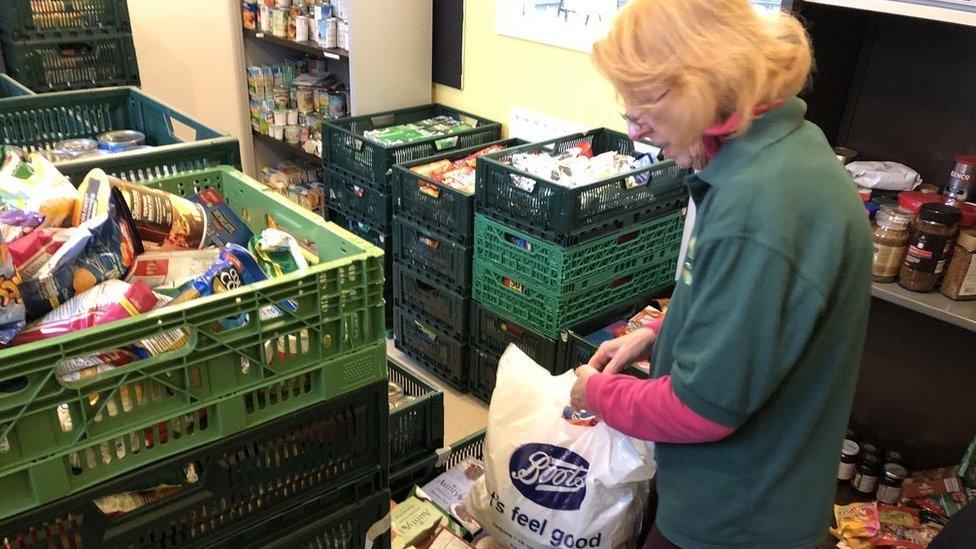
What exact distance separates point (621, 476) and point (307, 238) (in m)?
0.76

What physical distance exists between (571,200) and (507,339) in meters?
0.62

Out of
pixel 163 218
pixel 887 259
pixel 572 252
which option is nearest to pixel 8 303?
pixel 163 218

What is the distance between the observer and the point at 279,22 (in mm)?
3730

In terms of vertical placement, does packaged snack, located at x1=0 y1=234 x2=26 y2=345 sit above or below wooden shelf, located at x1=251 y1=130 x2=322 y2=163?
above

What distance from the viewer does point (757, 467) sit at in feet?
3.62

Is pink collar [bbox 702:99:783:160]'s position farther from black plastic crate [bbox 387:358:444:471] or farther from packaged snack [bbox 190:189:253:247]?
black plastic crate [bbox 387:358:444:471]

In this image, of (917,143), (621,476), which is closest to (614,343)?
(621,476)

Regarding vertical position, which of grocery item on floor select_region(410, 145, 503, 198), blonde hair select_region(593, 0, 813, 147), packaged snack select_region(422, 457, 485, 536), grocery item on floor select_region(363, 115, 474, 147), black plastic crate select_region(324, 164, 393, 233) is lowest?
packaged snack select_region(422, 457, 485, 536)

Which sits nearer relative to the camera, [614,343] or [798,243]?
[798,243]

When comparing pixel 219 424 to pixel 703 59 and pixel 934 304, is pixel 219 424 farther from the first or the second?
pixel 934 304

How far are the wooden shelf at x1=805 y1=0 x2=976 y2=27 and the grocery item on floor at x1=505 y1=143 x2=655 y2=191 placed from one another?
3.53 feet

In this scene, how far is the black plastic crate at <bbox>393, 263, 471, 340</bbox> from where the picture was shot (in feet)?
9.05

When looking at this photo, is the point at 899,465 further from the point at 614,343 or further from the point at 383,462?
the point at 383,462

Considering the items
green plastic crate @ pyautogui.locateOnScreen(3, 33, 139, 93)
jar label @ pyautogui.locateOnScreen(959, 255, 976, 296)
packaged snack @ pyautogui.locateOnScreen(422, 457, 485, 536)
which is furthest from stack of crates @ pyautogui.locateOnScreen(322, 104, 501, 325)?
jar label @ pyautogui.locateOnScreen(959, 255, 976, 296)
